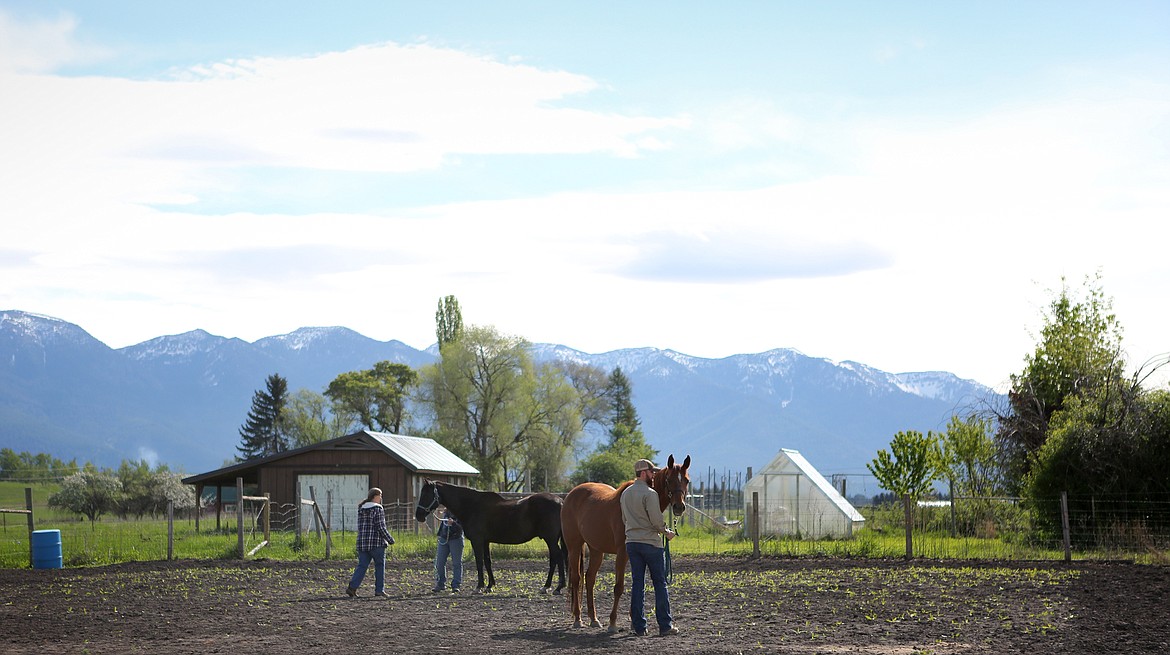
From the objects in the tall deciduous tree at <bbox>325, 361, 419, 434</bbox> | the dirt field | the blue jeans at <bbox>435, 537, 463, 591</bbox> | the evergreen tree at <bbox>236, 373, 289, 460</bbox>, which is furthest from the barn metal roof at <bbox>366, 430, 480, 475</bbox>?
the evergreen tree at <bbox>236, 373, 289, 460</bbox>

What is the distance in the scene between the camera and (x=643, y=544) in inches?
515

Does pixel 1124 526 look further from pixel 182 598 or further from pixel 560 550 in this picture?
pixel 182 598

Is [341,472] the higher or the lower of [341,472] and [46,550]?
the higher

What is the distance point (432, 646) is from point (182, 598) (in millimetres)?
6768

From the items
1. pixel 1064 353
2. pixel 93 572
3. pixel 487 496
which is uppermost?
pixel 1064 353

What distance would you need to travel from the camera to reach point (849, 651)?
11578 mm

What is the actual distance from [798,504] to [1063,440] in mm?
10548

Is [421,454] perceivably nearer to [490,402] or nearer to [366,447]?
[366,447]

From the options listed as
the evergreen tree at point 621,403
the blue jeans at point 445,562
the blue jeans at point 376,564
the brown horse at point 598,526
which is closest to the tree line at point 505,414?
the evergreen tree at point 621,403

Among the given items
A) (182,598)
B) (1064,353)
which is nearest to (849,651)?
(182,598)

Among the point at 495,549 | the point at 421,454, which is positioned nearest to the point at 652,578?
the point at 495,549

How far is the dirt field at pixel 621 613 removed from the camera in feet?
40.3

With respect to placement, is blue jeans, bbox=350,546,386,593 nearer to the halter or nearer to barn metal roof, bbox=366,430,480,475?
the halter

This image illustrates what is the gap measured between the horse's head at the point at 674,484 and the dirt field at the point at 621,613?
1485 millimetres
